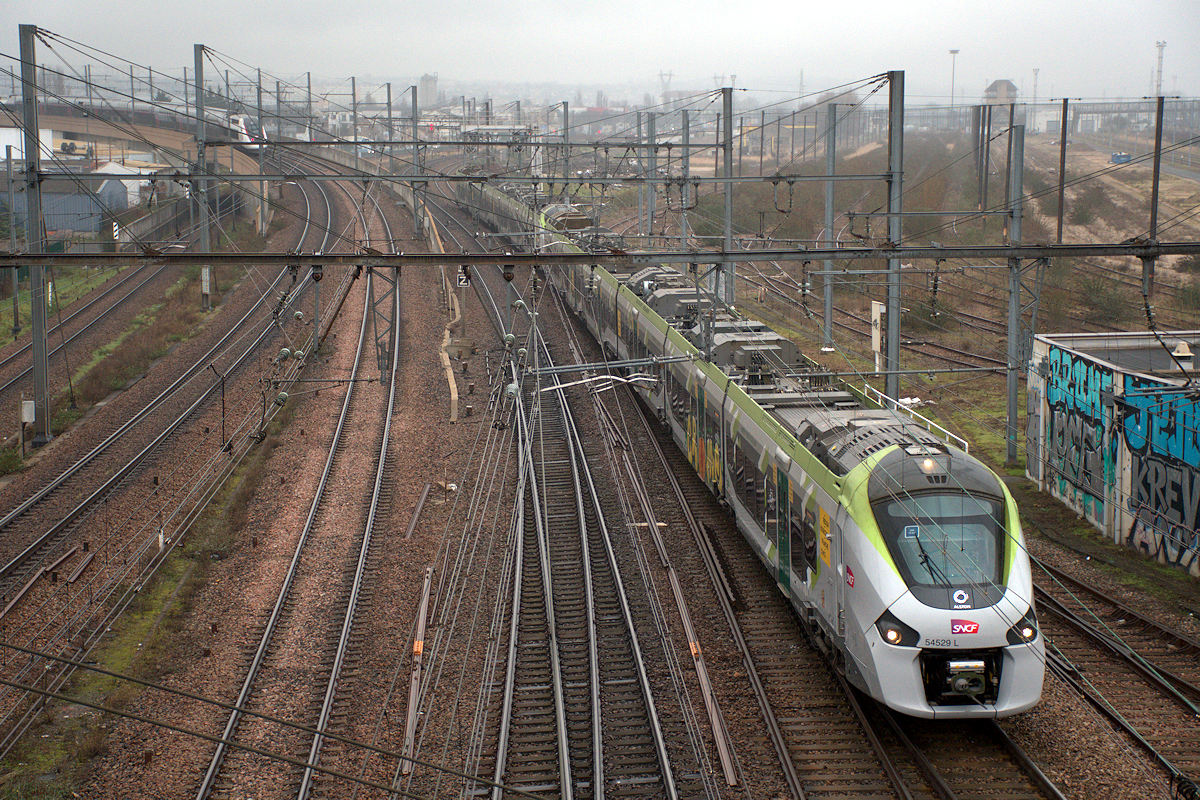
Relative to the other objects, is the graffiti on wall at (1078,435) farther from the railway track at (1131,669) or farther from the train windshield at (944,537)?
the train windshield at (944,537)

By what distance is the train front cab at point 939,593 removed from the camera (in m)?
9.10

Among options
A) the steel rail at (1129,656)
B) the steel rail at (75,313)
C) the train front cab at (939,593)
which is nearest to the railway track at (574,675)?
the train front cab at (939,593)

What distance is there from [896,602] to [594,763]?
3.03 m

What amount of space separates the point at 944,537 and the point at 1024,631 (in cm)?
101

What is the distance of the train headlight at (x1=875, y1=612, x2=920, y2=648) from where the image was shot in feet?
29.8

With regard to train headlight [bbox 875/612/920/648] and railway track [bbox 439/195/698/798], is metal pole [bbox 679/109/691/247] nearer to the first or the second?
railway track [bbox 439/195/698/798]

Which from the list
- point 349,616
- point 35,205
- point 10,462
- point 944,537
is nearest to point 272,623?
point 349,616

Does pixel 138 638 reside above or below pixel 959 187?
below

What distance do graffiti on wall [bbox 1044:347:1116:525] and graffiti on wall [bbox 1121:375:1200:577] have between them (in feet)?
1.67

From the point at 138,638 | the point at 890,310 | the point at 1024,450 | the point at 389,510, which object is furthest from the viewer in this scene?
the point at 1024,450

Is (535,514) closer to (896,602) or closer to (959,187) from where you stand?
(896,602)

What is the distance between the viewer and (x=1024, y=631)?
917cm

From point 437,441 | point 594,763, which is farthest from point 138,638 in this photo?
point 437,441

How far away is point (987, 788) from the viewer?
8.95m
